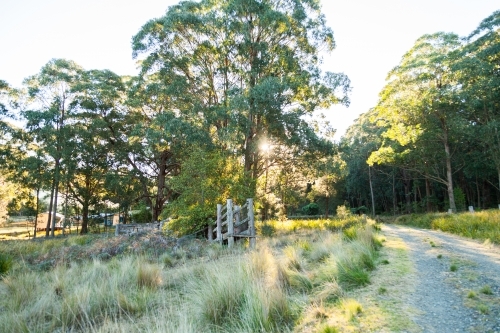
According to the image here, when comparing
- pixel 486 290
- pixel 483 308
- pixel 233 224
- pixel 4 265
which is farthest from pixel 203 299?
pixel 233 224

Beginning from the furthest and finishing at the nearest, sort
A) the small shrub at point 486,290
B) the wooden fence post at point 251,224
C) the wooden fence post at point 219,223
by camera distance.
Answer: the wooden fence post at point 219,223 → the wooden fence post at point 251,224 → the small shrub at point 486,290

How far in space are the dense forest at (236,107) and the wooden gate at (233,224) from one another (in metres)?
0.96

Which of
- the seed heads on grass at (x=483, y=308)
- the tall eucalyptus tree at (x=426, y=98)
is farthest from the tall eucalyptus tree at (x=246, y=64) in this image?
the seed heads on grass at (x=483, y=308)

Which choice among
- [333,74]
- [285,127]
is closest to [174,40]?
[285,127]

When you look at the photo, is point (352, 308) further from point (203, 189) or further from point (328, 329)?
point (203, 189)

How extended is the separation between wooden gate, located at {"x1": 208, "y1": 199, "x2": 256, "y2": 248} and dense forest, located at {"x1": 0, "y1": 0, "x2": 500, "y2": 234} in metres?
0.96

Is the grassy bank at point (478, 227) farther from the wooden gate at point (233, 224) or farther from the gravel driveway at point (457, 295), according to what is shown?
the wooden gate at point (233, 224)

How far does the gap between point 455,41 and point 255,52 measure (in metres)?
14.8

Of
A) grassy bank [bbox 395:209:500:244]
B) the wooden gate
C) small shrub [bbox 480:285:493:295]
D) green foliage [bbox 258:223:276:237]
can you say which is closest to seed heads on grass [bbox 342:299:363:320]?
small shrub [bbox 480:285:493:295]

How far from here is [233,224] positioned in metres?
11.8

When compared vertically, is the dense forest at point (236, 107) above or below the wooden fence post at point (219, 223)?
above

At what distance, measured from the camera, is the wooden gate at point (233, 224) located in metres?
11.4

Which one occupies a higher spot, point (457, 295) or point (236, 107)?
point (236, 107)

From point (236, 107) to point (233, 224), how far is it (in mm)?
6652
